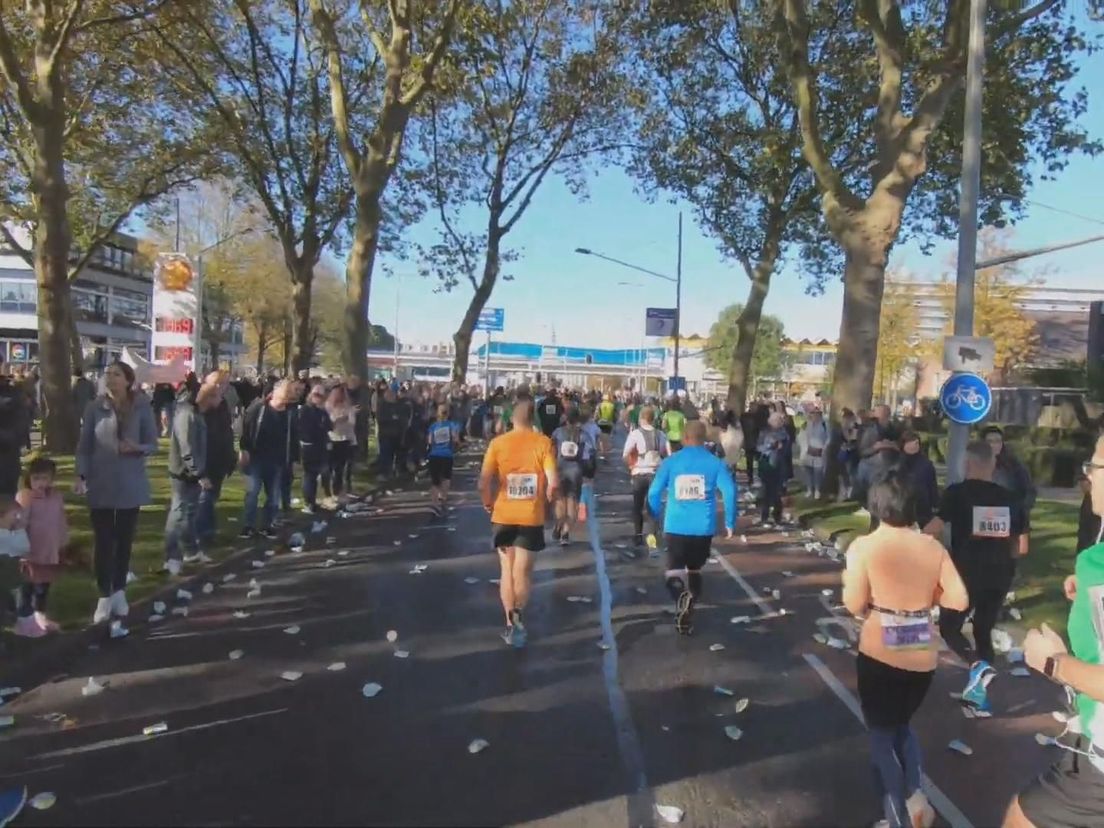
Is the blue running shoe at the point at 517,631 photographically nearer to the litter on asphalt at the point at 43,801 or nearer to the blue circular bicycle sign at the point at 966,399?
the litter on asphalt at the point at 43,801

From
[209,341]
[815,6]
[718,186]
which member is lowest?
[209,341]

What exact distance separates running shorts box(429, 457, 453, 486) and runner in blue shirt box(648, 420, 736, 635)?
300 inches

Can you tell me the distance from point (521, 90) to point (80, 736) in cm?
2881

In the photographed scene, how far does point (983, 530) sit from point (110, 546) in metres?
6.58

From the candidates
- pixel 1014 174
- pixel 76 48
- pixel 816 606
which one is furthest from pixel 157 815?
pixel 1014 174

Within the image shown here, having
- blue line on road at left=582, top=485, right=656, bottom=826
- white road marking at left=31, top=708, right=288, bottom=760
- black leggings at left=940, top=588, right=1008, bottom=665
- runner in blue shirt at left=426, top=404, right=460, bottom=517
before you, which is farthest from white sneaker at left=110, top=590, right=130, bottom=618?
runner in blue shirt at left=426, top=404, right=460, bottom=517

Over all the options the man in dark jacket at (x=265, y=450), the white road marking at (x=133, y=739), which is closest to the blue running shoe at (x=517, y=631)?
the white road marking at (x=133, y=739)

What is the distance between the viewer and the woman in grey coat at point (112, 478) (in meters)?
7.94

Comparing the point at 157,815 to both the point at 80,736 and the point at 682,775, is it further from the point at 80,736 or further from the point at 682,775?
the point at 682,775

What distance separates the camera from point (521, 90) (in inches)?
1251

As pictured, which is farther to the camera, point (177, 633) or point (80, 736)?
point (177, 633)

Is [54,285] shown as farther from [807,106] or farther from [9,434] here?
[807,106]

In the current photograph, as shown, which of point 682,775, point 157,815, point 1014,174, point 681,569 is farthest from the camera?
point 1014,174

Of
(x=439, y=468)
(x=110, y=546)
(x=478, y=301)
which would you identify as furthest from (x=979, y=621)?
(x=478, y=301)
